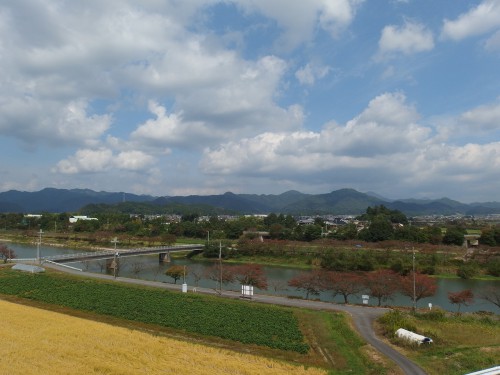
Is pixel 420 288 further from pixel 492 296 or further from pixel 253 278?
pixel 253 278

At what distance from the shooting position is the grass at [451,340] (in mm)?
17984

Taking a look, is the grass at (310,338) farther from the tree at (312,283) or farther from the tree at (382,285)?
the tree at (382,285)

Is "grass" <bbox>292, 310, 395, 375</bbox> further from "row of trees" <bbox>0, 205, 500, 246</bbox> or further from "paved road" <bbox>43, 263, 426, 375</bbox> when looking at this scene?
"row of trees" <bbox>0, 205, 500, 246</bbox>

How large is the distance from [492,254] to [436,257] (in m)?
9.81

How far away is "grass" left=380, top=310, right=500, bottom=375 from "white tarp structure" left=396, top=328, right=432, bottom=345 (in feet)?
0.91

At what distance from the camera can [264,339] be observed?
2245 centimetres

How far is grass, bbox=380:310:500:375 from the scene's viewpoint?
1798 centimetres

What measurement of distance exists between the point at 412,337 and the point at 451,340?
2915 mm

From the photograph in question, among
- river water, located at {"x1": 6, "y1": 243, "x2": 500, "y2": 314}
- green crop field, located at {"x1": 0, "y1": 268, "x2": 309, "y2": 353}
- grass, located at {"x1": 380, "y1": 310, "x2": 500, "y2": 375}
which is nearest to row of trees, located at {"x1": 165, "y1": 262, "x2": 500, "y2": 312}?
river water, located at {"x1": 6, "y1": 243, "x2": 500, "y2": 314}

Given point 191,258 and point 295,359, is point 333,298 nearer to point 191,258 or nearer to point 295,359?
point 295,359

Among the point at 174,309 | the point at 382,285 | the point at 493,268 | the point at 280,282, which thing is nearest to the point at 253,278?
the point at 280,282

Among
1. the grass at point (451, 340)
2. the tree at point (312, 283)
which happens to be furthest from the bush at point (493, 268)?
the grass at point (451, 340)

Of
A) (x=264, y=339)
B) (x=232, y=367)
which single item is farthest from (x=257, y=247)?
(x=232, y=367)

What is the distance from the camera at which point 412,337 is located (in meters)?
21.2
